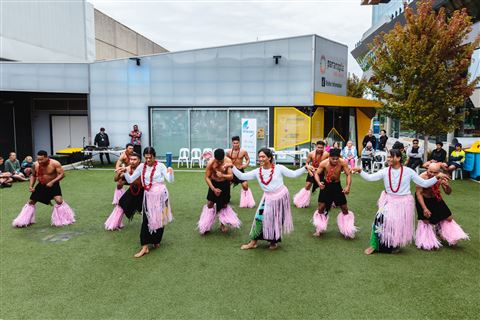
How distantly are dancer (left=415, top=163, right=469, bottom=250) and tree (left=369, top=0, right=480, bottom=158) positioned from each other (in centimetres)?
775

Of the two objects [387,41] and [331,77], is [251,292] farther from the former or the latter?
[331,77]

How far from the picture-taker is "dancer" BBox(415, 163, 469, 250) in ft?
20.2

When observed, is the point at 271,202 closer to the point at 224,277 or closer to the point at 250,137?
the point at 224,277

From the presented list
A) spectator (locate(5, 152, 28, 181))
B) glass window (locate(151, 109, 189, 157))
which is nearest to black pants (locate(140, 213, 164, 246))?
spectator (locate(5, 152, 28, 181))

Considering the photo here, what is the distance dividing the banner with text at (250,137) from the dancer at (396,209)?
11.0 m

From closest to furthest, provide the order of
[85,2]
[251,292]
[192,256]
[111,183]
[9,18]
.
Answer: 1. [251,292]
2. [192,256]
3. [111,183]
4. [9,18]
5. [85,2]

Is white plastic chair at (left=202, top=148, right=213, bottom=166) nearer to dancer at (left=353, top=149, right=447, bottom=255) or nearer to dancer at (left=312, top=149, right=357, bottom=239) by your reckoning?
dancer at (left=312, top=149, right=357, bottom=239)

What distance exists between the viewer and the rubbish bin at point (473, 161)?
1270 centimetres

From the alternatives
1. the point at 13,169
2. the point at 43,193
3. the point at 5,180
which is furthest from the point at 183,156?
the point at 43,193

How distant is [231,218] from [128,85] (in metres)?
12.2

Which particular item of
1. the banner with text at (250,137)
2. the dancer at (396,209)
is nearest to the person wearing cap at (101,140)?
the banner with text at (250,137)

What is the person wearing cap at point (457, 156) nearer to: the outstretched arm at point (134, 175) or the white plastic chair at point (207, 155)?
the white plastic chair at point (207, 155)

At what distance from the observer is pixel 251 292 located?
15.6ft

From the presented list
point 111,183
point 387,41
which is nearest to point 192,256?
point 111,183
